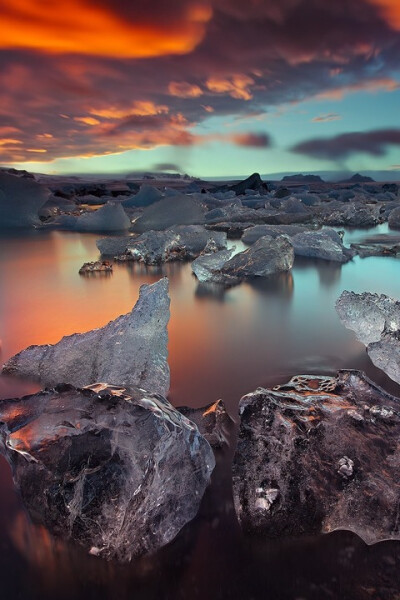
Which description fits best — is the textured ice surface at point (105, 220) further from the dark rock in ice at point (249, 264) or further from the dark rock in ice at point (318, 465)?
the dark rock in ice at point (318, 465)

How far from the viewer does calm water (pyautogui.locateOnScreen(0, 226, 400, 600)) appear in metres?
0.57

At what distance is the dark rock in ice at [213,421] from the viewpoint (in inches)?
32.9

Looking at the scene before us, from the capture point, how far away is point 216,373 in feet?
3.81

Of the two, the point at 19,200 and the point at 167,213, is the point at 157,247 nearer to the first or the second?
the point at 167,213

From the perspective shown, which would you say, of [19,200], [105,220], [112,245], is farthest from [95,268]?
[19,200]

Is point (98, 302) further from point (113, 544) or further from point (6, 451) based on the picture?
point (113, 544)

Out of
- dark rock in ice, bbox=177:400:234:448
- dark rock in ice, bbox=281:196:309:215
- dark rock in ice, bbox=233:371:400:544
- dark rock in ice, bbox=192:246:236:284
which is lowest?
dark rock in ice, bbox=281:196:309:215

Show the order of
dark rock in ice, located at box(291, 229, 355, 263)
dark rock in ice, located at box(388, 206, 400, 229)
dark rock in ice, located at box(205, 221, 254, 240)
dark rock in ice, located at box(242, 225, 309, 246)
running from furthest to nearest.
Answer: dark rock in ice, located at box(388, 206, 400, 229), dark rock in ice, located at box(205, 221, 254, 240), dark rock in ice, located at box(242, 225, 309, 246), dark rock in ice, located at box(291, 229, 355, 263)

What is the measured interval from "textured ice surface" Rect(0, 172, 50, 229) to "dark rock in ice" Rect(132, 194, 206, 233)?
1845 millimetres

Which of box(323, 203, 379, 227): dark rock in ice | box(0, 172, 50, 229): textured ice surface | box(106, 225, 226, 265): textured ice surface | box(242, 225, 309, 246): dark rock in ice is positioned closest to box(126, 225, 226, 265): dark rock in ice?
box(106, 225, 226, 265): textured ice surface

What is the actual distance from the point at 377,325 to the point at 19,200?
6.05 metres

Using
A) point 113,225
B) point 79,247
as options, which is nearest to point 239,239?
point 79,247

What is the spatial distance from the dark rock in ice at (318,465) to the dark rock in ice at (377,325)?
0.28 meters

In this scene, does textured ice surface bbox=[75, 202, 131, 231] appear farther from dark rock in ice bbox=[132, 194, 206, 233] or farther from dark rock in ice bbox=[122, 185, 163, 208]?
dark rock in ice bbox=[122, 185, 163, 208]
